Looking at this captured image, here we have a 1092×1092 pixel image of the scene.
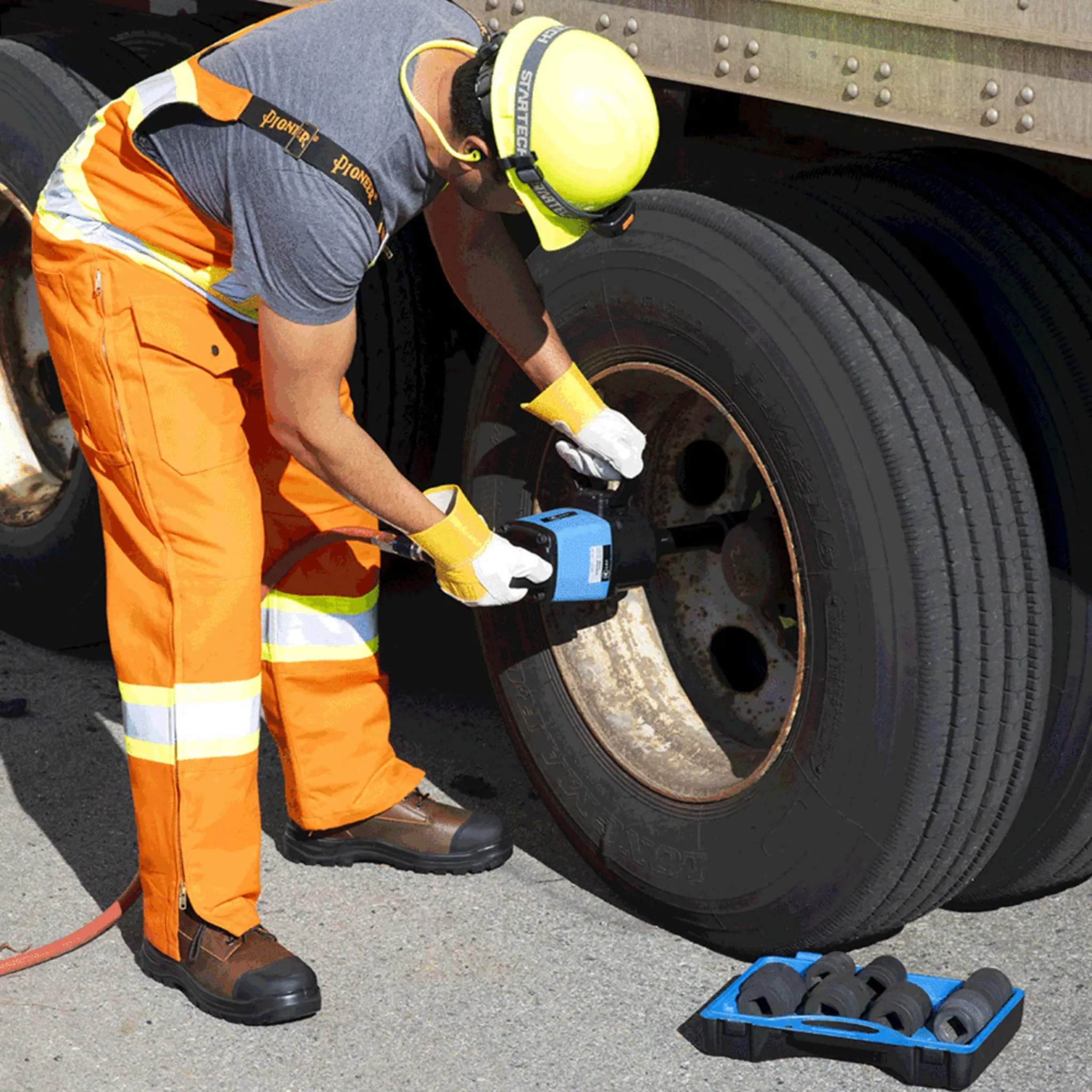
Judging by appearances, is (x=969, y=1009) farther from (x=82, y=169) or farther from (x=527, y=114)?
(x=82, y=169)

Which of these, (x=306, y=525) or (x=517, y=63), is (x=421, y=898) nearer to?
(x=306, y=525)

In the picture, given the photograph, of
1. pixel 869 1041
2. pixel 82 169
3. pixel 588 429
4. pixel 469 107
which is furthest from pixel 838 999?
pixel 82 169

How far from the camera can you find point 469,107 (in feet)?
8.13

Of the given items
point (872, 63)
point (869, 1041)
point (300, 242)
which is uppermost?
point (872, 63)

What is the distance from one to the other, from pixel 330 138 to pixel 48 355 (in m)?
2.14

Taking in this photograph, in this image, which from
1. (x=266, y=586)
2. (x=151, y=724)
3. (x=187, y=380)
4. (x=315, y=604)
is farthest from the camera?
(x=315, y=604)

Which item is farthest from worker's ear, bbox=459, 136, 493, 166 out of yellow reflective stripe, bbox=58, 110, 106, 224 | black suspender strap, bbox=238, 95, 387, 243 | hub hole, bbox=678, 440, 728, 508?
hub hole, bbox=678, 440, 728, 508

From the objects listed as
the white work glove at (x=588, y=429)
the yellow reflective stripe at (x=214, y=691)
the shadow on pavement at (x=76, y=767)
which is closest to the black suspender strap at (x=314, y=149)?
the white work glove at (x=588, y=429)

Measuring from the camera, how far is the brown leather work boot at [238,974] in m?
2.87

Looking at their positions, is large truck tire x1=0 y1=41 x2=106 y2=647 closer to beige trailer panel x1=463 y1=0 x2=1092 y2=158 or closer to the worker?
the worker

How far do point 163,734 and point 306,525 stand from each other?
0.56 metres

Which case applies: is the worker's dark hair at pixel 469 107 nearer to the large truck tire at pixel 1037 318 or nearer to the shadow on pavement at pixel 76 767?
the large truck tire at pixel 1037 318

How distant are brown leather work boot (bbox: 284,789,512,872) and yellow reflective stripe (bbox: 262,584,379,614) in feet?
1.43

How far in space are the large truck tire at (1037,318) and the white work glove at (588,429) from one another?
56 centimetres
